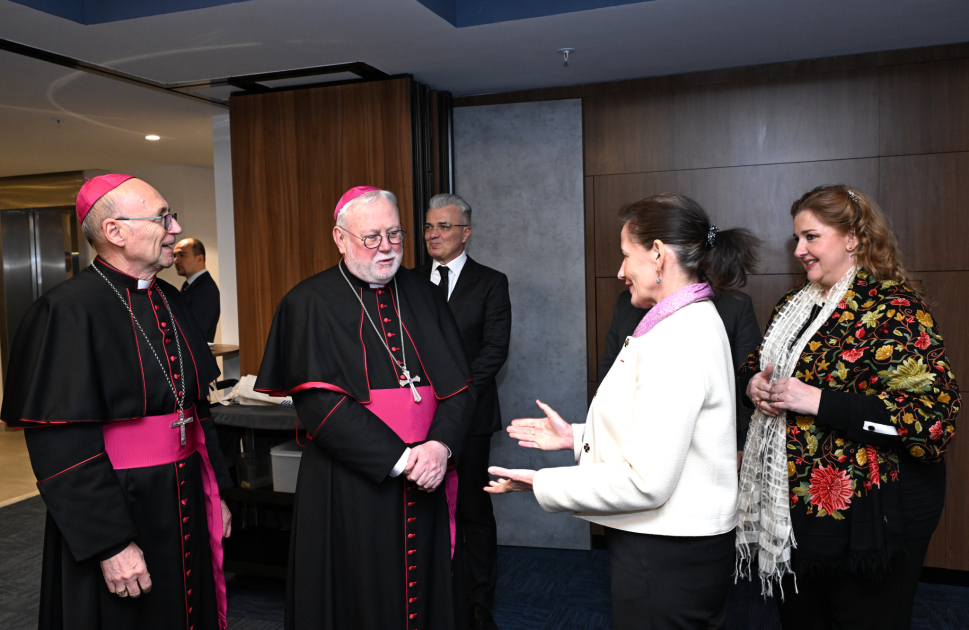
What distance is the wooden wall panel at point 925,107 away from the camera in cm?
346

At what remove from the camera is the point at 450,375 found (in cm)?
242

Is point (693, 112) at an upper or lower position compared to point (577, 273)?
upper

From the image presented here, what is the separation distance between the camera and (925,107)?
3.51 m

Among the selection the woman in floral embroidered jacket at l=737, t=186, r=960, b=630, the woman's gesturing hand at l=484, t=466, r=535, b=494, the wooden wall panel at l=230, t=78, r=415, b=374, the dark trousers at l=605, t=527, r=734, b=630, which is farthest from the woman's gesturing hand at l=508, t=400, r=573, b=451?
the wooden wall panel at l=230, t=78, r=415, b=374

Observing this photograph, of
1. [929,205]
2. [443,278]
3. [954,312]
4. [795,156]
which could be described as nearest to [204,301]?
[443,278]

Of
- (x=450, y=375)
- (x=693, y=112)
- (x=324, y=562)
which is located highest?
(x=693, y=112)

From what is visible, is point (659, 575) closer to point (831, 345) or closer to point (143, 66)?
point (831, 345)

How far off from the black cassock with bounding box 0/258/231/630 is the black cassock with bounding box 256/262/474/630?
1.06ft

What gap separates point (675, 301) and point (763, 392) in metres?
0.72

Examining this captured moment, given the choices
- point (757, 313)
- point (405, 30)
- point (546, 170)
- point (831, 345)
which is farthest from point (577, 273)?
point (831, 345)

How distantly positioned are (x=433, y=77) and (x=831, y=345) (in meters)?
2.57

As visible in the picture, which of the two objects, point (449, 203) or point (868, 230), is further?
point (449, 203)

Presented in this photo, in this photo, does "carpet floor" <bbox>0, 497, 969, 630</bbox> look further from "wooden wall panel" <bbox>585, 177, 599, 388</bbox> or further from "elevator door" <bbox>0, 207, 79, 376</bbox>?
"elevator door" <bbox>0, 207, 79, 376</bbox>

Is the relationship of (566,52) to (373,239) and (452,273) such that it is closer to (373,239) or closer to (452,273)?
A: (452,273)
